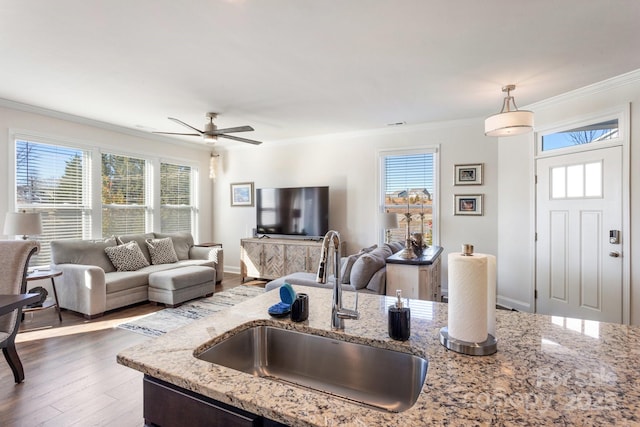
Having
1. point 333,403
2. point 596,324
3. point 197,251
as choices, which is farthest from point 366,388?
point 197,251

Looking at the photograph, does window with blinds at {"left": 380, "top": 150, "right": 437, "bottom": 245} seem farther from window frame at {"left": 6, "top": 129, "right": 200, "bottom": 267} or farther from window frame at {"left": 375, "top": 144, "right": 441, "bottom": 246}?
window frame at {"left": 6, "top": 129, "right": 200, "bottom": 267}

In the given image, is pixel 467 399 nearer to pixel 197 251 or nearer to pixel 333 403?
pixel 333 403

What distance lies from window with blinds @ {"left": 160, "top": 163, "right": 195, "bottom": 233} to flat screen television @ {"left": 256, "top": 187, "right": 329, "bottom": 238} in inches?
58.0

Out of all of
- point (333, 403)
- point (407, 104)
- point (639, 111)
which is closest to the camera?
point (333, 403)

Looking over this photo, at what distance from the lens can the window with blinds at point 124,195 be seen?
16.4 ft

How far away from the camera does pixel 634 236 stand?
3.06m

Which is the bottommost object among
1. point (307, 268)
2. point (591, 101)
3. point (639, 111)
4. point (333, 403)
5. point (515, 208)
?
point (307, 268)

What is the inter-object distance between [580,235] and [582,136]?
1.07 meters

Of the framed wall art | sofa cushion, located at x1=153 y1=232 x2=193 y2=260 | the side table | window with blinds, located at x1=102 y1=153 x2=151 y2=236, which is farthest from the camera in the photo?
sofa cushion, located at x1=153 y1=232 x2=193 y2=260

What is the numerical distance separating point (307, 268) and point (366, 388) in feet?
13.6

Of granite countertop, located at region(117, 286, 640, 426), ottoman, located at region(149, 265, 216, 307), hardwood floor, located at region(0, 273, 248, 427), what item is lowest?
hardwood floor, located at region(0, 273, 248, 427)

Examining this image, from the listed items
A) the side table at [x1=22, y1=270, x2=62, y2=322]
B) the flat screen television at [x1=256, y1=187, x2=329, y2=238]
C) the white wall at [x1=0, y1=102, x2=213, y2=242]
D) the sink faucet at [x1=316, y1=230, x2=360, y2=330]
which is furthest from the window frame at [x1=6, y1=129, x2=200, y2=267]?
the sink faucet at [x1=316, y1=230, x2=360, y2=330]

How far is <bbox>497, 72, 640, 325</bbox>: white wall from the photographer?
3.06 metres

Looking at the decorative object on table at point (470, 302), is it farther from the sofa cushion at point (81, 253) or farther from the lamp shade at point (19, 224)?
the sofa cushion at point (81, 253)
